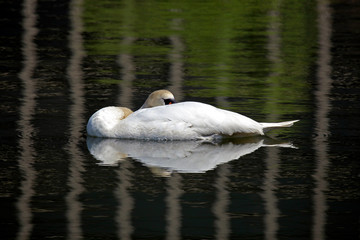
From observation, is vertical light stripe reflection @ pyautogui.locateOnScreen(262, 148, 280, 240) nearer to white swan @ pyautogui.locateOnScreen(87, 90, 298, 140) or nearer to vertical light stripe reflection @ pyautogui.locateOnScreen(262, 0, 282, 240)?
vertical light stripe reflection @ pyautogui.locateOnScreen(262, 0, 282, 240)

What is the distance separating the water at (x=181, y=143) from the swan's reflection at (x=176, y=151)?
0.02m

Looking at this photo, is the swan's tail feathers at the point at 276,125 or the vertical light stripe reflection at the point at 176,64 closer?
the swan's tail feathers at the point at 276,125

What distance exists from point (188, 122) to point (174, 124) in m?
0.15

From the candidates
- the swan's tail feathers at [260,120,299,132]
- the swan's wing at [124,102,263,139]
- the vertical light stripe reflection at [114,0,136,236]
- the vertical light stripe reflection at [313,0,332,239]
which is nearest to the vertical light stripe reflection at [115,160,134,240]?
the vertical light stripe reflection at [114,0,136,236]

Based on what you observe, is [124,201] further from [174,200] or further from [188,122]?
[188,122]

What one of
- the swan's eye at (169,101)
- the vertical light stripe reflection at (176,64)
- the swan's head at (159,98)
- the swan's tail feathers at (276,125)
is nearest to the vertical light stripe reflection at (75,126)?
the swan's head at (159,98)

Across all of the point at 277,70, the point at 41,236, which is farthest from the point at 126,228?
the point at 277,70

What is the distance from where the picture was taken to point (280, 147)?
987 centimetres

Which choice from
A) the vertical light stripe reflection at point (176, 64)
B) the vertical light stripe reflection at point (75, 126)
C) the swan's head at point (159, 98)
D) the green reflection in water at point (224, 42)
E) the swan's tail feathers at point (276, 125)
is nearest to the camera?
the vertical light stripe reflection at point (75, 126)

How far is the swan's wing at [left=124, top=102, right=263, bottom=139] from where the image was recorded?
1005cm

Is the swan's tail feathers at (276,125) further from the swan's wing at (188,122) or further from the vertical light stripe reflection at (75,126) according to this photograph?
the vertical light stripe reflection at (75,126)

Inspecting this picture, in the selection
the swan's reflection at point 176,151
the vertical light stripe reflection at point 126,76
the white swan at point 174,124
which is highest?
the white swan at point 174,124

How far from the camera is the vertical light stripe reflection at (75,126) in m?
7.38

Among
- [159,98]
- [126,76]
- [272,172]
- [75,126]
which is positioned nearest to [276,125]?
[159,98]
